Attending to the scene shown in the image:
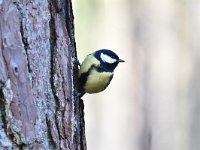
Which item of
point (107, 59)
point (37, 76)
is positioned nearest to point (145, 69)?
point (107, 59)

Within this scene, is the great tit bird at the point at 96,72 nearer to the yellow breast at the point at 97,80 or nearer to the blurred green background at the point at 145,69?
the yellow breast at the point at 97,80

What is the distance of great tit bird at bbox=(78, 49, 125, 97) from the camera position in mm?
2262

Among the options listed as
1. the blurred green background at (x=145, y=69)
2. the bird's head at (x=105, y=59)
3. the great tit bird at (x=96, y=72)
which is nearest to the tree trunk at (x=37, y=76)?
the great tit bird at (x=96, y=72)

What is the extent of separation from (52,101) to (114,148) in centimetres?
397

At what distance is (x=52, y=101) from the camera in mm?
1694

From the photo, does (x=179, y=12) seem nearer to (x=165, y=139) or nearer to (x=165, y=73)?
(x=165, y=73)

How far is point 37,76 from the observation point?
1640 mm

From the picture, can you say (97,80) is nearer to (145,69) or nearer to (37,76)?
(37,76)

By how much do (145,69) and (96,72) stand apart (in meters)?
2.96

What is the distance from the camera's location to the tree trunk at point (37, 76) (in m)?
1.55

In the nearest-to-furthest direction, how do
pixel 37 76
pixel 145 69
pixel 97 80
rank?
pixel 37 76
pixel 97 80
pixel 145 69

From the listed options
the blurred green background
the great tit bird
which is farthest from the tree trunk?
the blurred green background

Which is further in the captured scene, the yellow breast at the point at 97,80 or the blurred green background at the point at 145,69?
the blurred green background at the point at 145,69

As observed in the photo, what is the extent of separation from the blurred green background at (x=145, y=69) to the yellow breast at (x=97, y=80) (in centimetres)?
279
